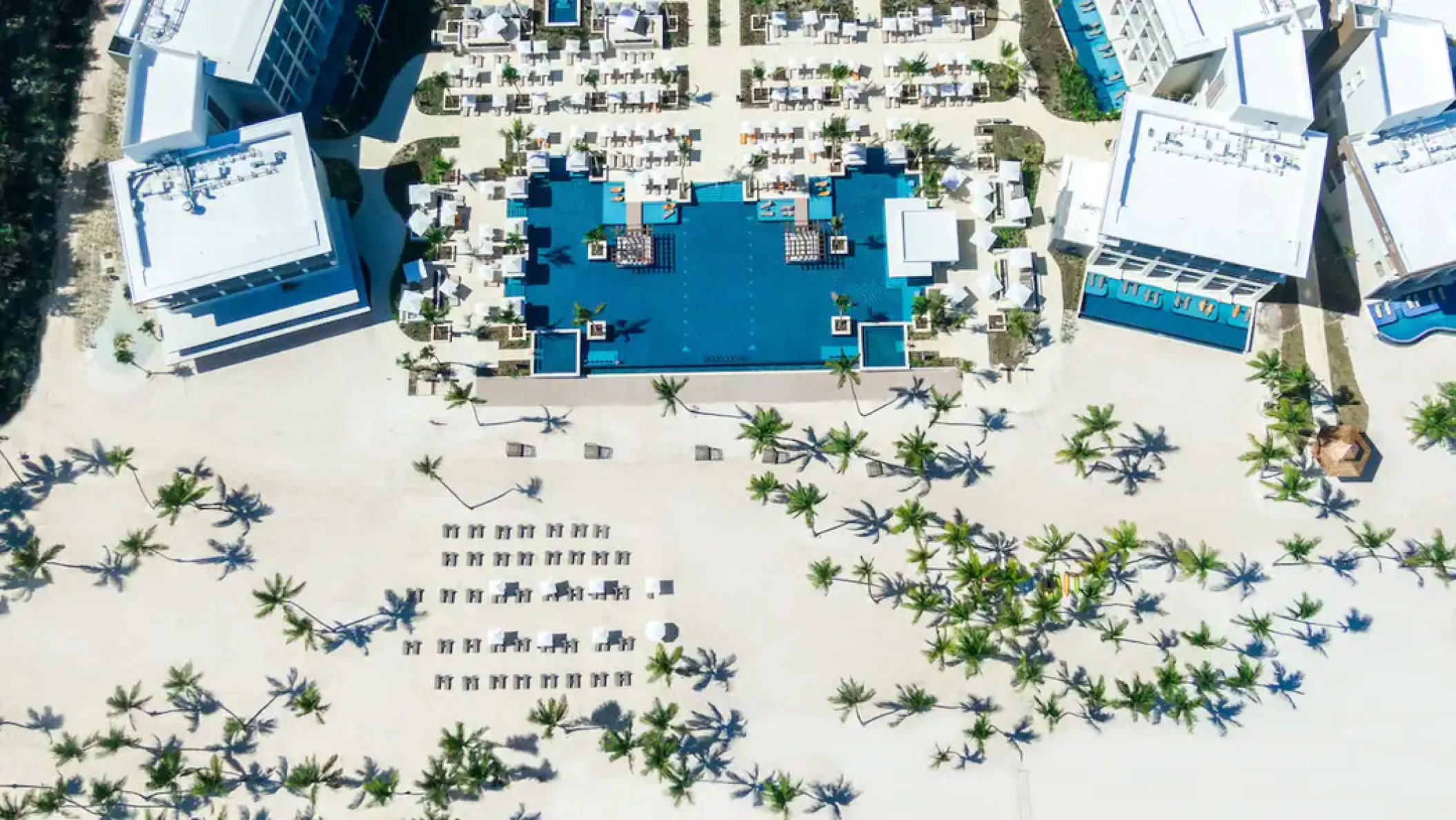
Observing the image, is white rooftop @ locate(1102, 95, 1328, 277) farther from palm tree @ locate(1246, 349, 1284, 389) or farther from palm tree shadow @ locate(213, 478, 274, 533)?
palm tree shadow @ locate(213, 478, 274, 533)

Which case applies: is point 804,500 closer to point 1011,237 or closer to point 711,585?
point 711,585

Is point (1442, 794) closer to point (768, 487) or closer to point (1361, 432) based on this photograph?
point (1361, 432)

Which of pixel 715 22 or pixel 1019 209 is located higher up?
pixel 715 22

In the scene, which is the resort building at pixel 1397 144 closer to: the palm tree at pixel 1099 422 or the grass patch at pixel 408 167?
the palm tree at pixel 1099 422

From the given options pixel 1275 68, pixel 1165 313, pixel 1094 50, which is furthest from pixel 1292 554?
pixel 1094 50

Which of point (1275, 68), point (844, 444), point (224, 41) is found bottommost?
point (844, 444)

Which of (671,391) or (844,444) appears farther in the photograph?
(671,391)

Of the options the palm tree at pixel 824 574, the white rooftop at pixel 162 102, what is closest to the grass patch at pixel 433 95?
the white rooftop at pixel 162 102

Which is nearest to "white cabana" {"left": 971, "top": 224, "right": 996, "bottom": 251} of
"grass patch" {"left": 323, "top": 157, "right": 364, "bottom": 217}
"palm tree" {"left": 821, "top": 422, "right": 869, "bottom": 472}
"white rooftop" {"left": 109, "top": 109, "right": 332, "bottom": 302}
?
"palm tree" {"left": 821, "top": 422, "right": 869, "bottom": 472}
